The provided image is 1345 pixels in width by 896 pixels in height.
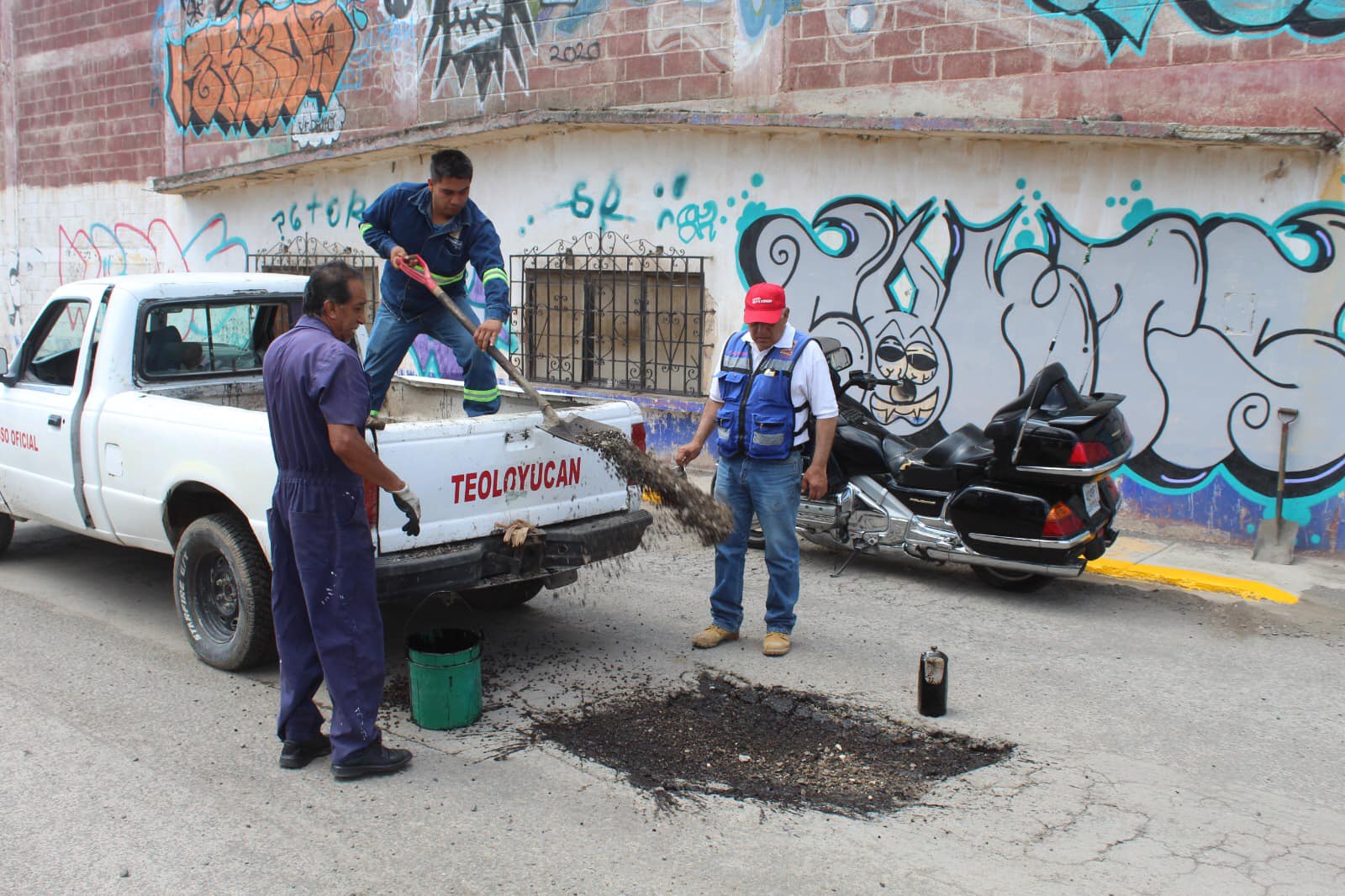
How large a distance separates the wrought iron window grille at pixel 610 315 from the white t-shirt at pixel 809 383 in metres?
4.91

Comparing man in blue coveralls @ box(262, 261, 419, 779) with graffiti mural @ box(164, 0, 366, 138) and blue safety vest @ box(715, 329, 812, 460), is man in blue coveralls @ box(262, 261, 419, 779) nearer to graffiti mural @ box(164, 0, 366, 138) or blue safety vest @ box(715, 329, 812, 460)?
blue safety vest @ box(715, 329, 812, 460)

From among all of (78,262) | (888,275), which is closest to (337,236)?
(78,262)

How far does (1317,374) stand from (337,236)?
429 inches

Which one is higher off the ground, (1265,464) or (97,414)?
(97,414)

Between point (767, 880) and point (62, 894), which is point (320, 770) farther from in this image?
point (767, 880)

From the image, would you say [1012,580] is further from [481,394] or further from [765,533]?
[481,394]

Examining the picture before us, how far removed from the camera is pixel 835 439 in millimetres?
7148

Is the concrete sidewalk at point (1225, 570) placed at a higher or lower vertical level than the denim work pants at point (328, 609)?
lower

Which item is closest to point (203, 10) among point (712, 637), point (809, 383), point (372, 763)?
point (809, 383)

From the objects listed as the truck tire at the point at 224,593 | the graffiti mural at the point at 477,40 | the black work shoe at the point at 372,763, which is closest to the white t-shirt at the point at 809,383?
the black work shoe at the point at 372,763

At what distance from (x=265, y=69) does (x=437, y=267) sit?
35.5 feet

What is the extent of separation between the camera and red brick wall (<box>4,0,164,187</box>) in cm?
1631

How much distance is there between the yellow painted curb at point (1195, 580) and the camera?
6.82m

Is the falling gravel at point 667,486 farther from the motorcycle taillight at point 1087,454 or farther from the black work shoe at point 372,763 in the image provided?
the motorcycle taillight at point 1087,454
